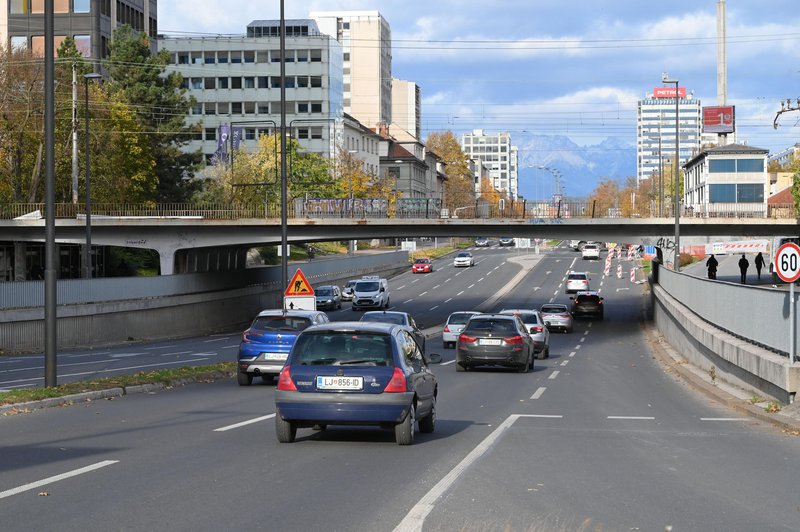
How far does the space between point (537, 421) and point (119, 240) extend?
153 feet

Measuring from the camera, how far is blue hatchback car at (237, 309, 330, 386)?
75.8 feet

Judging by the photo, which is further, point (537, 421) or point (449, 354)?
point (449, 354)

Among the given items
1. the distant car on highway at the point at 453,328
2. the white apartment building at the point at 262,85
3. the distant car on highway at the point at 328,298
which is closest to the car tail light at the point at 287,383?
the distant car on highway at the point at 453,328

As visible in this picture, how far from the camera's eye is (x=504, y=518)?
833 cm

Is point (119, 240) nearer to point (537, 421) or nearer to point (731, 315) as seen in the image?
point (731, 315)

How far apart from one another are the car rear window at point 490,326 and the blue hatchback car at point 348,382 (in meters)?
16.0

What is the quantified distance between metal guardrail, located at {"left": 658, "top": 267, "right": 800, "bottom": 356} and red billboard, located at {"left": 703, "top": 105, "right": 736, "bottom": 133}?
106 m

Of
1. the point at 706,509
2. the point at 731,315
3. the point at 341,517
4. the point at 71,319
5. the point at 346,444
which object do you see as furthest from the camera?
the point at 71,319

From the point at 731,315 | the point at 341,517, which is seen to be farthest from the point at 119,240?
the point at 341,517

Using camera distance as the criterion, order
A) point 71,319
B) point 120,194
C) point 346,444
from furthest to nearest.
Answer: point 120,194 < point 71,319 < point 346,444

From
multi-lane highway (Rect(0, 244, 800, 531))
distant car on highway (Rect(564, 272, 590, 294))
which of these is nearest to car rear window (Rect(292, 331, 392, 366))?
multi-lane highway (Rect(0, 244, 800, 531))

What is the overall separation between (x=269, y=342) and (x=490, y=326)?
25.4ft

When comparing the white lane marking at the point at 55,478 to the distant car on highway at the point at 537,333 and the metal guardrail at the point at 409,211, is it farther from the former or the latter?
the metal guardrail at the point at 409,211

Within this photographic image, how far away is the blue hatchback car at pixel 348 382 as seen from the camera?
1234 cm
